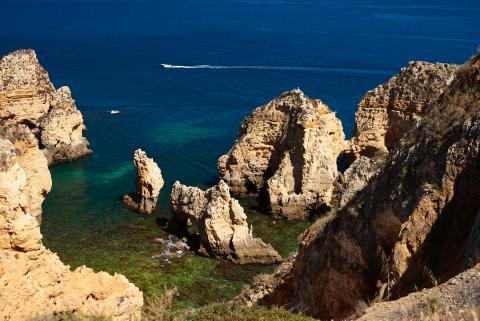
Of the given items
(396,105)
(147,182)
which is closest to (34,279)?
(147,182)

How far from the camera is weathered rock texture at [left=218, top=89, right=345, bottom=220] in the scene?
119 ft

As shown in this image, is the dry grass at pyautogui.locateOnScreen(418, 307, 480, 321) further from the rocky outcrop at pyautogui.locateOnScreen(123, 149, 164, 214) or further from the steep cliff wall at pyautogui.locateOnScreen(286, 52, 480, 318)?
the rocky outcrop at pyautogui.locateOnScreen(123, 149, 164, 214)

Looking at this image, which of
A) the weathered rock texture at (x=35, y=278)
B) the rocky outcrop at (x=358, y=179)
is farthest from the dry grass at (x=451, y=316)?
the rocky outcrop at (x=358, y=179)

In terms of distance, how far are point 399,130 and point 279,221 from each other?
9342 millimetres

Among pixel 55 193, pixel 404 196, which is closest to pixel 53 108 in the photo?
pixel 55 193

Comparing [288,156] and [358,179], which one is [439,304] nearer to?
[358,179]

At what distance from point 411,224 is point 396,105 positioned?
24.8 metres

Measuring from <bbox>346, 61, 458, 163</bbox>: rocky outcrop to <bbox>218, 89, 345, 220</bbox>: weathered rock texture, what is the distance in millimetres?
1834

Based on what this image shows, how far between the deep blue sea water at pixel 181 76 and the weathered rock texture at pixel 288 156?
6.98 ft

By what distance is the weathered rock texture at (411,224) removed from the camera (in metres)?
12.1

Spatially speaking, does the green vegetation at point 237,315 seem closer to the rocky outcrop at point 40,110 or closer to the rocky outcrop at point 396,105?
the rocky outcrop at point 396,105

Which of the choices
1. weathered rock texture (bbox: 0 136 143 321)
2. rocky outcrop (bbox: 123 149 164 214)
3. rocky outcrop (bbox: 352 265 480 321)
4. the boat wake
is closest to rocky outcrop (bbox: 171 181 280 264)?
rocky outcrop (bbox: 123 149 164 214)

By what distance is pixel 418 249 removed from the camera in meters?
12.3

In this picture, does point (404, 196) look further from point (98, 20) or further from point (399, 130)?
point (98, 20)
